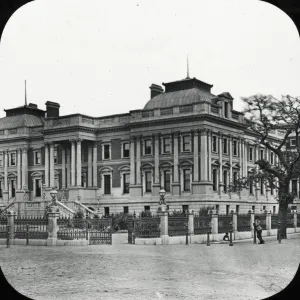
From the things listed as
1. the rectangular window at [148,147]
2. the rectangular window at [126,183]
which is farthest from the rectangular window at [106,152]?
the rectangular window at [148,147]

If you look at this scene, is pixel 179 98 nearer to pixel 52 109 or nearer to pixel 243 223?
pixel 52 109

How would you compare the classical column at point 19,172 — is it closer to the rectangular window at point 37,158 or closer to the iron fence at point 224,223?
the rectangular window at point 37,158

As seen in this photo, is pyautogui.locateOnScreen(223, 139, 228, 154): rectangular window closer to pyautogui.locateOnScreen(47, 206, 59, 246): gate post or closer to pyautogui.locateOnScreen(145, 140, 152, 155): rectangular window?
pyautogui.locateOnScreen(145, 140, 152, 155): rectangular window

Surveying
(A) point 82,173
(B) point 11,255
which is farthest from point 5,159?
(B) point 11,255

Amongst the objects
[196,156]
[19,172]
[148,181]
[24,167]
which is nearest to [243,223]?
[196,156]

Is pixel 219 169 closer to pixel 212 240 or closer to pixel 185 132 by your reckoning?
pixel 185 132
